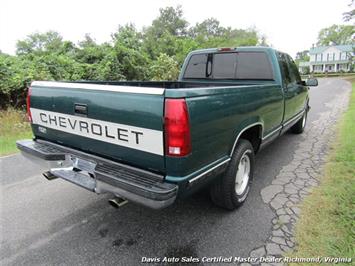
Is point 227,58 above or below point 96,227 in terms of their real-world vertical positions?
above

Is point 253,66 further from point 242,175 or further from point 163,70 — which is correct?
point 163,70

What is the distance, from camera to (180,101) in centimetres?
196

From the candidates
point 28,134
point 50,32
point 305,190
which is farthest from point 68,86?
point 50,32

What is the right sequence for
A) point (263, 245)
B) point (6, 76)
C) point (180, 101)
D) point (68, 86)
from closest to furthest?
1. point (180, 101)
2. point (263, 245)
3. point (68, 86)
4. point (6, 76)

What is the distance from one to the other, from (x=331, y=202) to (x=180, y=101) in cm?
248

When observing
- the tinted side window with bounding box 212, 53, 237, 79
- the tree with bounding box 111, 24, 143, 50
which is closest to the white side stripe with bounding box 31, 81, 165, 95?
the tinted side window with bounding box 212, 53, 237, 79

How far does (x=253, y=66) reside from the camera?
4.19 meters

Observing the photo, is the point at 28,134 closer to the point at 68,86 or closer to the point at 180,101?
the point at 68,86

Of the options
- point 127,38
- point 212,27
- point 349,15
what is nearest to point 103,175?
point 127,38

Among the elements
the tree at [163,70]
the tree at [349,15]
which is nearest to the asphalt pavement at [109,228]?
the tree at [163,70]

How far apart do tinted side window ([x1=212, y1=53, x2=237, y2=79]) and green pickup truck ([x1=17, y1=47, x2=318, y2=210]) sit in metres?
A: 0.94

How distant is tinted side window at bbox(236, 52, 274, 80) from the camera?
409 cm

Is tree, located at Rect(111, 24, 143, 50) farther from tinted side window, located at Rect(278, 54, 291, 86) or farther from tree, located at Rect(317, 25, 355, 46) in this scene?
tree, located at Rect(317, 25, 355, 46)

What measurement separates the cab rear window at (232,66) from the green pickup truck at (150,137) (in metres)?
0.61
